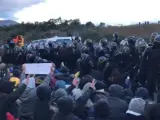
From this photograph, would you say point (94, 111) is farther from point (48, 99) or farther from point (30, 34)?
point (30, 34)

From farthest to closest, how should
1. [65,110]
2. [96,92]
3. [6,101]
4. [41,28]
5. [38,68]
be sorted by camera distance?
[41,28], [38,68], [96,92], [6,101], [65,110]

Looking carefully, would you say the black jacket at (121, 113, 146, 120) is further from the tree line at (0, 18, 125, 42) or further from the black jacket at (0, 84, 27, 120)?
the tree line at (0, 18, 125, 42)

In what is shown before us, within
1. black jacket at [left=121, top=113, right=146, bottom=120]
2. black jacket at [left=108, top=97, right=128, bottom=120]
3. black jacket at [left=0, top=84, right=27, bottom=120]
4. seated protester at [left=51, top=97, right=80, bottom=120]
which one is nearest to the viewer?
seated protester at [left=51, top=97, right=80, bottom=120]

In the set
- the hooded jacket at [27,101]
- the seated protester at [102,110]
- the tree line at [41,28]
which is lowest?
the tree line at [41,28]

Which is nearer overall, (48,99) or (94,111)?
(94,111)

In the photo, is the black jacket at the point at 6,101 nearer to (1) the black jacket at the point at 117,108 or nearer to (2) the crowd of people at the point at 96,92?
(2) the crowd of people at the point at 96,92

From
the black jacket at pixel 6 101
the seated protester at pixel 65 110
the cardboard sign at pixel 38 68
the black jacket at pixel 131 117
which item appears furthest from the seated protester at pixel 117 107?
the cardboard sign at pixel 38 68

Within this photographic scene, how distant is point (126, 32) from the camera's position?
4222 centimetres

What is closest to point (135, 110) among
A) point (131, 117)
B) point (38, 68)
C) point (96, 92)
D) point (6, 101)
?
point (131, 117)

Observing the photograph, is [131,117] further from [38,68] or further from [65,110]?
[38,68]

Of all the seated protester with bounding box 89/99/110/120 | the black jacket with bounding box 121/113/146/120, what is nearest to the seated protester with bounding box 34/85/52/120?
the seated protester with bounding box 89/99/110/120

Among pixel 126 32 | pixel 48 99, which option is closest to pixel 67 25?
pixel 126 32

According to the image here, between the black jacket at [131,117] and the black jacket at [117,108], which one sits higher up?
the black jacket at [117,108]

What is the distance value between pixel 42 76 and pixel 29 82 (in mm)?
2073
